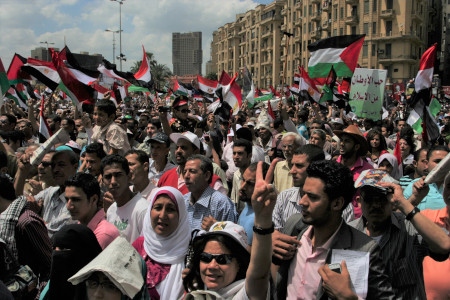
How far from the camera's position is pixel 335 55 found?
34.6ft

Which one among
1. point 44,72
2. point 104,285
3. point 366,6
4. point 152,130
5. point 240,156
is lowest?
point 104,285

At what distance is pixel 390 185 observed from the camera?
289 centimetres

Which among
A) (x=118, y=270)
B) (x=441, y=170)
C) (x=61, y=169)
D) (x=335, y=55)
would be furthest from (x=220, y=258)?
(x=335, y=55)

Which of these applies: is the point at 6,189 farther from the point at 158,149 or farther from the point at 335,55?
the point at 335,55

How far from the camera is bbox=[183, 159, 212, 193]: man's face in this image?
14.9 ft

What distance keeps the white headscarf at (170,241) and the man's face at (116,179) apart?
34.0 inches

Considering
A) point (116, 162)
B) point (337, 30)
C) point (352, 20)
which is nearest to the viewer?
point (116, 162)

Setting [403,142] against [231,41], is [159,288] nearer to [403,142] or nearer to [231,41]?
[403,142]

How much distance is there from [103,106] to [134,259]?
4.05m

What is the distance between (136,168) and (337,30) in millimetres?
69889

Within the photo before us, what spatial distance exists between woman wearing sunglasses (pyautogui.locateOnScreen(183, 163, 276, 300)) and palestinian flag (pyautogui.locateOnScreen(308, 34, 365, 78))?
27.2 feet

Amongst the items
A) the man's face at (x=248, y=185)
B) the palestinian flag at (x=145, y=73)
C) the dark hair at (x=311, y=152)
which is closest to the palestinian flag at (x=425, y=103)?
the dark hair at (x=311, y=152)

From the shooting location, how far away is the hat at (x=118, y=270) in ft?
8.49

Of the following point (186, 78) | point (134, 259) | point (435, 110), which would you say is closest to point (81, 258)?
point (134, 259)
